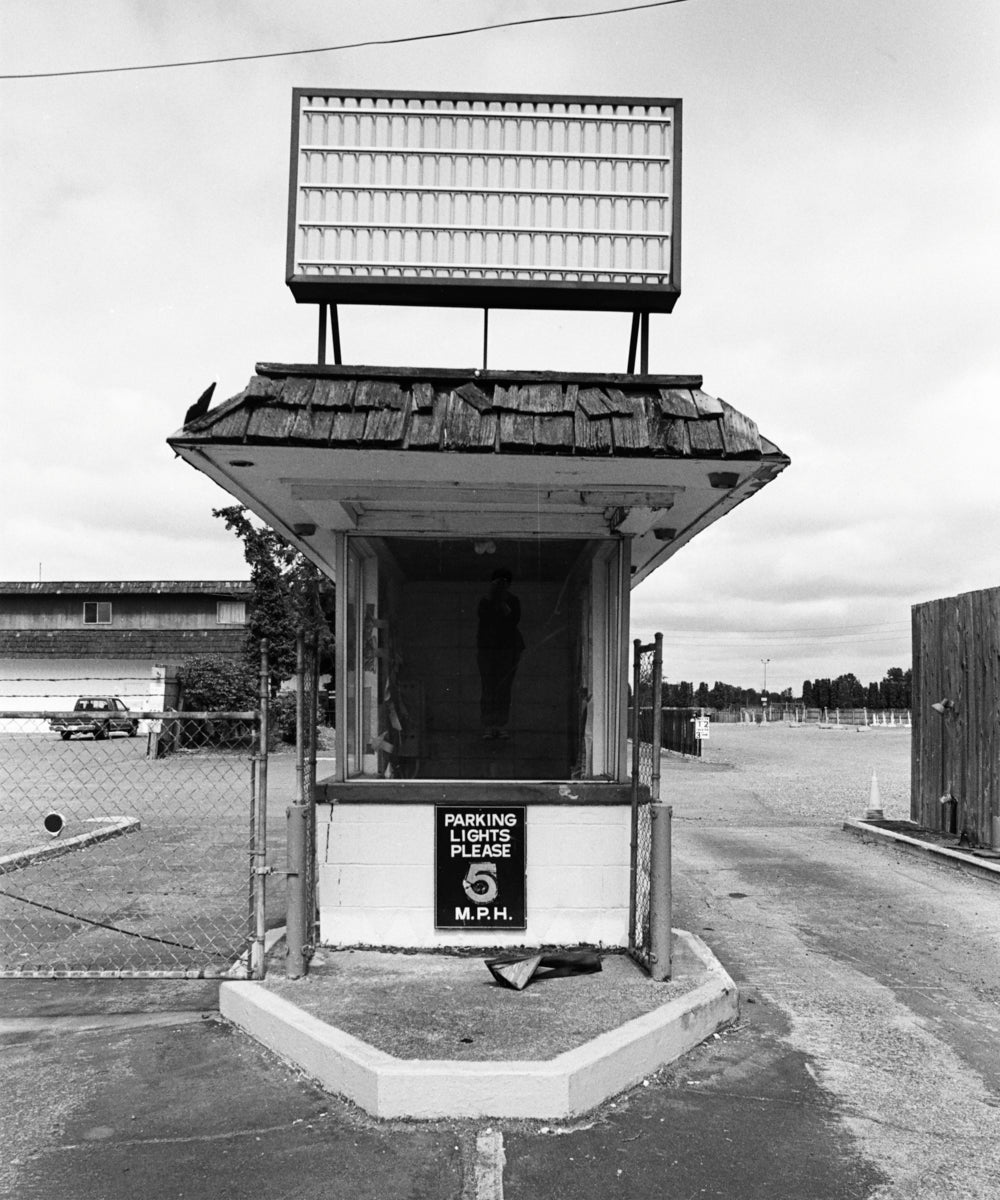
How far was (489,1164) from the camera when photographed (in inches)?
145

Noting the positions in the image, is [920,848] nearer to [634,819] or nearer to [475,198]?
[634,819]

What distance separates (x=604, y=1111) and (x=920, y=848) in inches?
339

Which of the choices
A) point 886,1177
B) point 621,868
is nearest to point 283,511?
point 621,868

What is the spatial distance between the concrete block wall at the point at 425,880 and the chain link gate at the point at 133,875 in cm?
50

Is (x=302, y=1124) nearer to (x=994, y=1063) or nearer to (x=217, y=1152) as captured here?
(x=217, y=1152)

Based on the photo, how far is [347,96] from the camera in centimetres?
584

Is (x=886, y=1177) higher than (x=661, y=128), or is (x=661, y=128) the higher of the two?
(x=661, y=128)

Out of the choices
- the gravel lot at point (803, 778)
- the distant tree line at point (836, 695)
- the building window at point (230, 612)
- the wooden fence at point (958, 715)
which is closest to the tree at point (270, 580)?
the gravel lot at point (803, 778)

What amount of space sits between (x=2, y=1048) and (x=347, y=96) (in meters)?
5.37

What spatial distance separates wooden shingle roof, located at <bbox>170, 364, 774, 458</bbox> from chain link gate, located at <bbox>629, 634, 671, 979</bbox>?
118 cm

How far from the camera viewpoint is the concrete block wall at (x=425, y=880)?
19.5 feet

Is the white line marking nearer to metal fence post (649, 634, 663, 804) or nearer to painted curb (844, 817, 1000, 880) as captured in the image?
metal fence post (649, 634, 663, 804)

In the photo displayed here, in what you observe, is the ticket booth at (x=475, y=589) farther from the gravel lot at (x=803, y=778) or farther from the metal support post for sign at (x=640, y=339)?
the gravel lot at (x=803, y=778)

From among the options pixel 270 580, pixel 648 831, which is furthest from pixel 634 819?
pixel 270 580
